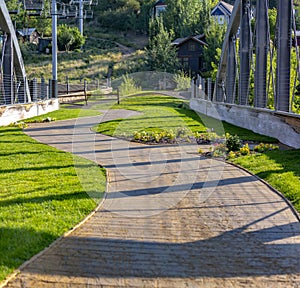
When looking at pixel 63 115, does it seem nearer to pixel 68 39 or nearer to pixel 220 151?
pixel 220 151

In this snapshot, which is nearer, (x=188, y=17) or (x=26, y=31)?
(x=26, y=31)

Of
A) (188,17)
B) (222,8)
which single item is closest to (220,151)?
(188,17)

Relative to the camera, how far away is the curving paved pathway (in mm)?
3518

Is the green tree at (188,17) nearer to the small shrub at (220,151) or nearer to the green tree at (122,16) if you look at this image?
the green tree at (122,16)

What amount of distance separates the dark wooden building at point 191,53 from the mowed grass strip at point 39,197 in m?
47.1

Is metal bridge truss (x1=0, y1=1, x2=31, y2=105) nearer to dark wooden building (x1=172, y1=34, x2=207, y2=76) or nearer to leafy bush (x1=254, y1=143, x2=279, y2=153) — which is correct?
leafy bush (x1=254, y1=143, x2=279, y2=153)

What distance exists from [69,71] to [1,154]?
43.1 meters

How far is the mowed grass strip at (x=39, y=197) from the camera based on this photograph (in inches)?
160

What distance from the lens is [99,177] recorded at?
7051 millimetres

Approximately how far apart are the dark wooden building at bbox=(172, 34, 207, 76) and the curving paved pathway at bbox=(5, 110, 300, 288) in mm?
48859

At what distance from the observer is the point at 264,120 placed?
41.2 ft

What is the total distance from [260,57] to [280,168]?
6978mm

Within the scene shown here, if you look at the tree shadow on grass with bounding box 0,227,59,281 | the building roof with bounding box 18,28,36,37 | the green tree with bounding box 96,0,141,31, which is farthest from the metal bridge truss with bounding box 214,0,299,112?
the green tree with bounding box 96,0,141,31

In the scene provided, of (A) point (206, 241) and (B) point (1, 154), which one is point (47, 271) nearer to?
(A) point (206, 241)
